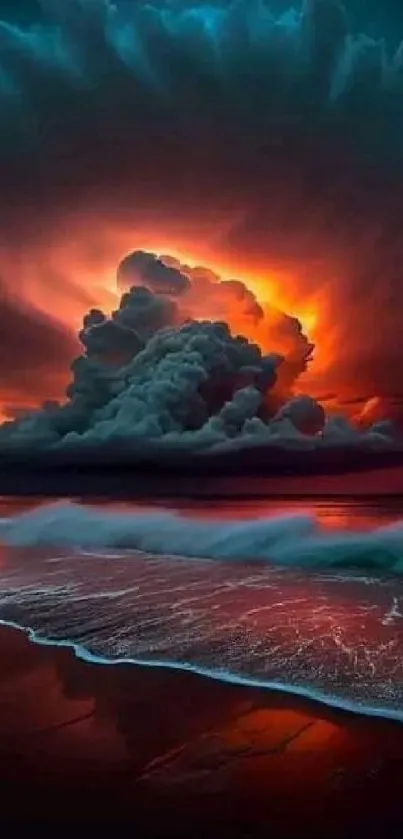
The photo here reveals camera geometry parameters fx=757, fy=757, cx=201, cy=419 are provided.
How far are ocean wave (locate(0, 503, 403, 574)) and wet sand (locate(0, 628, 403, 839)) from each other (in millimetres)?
5897

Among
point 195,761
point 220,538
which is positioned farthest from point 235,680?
point 220,538

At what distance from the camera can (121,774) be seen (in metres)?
2.92

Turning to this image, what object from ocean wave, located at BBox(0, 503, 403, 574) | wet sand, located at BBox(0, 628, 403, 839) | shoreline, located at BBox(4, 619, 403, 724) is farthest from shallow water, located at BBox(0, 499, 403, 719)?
ocean wave, located at BBox(0, 503, 403, 574)

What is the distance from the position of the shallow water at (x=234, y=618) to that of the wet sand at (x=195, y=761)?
1.30 ft

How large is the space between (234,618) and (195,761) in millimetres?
3019

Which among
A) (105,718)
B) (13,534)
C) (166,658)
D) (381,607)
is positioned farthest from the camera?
(13,534)

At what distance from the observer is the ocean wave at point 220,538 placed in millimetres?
10133

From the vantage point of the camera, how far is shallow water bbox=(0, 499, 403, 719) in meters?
4.36

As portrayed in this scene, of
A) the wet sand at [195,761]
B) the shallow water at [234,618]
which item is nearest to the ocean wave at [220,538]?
the shallow water at [234,618]

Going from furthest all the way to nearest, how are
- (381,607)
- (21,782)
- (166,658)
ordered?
(381,607), (166,658), (21,782)

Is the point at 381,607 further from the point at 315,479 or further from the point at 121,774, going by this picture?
the point at 315,479

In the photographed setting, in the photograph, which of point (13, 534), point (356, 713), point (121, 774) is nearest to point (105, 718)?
point (121, 774)

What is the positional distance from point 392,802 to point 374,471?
25.3m

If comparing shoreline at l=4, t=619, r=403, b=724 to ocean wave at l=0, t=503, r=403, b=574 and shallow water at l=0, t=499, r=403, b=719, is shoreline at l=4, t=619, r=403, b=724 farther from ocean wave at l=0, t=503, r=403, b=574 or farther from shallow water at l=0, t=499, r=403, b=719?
ocean wave at l=0, t=503, r=403, b=574
